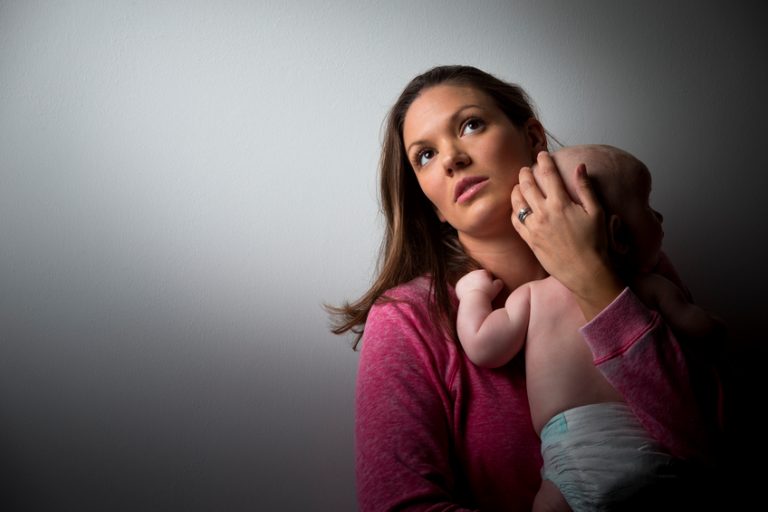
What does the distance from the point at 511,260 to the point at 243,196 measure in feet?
2.48

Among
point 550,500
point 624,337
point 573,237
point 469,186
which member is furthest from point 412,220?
point 550,500

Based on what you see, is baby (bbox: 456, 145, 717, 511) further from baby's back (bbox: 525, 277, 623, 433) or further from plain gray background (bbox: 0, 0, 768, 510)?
plain gray background (bbox: 0, 0, 768, 510)

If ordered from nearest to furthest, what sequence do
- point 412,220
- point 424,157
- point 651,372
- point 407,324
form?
point 651,372
point 407,324
point 424,157
point 412,220

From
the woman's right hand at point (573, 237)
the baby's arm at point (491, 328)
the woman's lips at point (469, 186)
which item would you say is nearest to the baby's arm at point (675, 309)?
the woman's right hand at point (573, 237)

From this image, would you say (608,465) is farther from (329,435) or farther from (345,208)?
(345,208)

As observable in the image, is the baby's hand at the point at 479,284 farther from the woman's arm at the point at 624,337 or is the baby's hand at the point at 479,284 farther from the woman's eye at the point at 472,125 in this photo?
the woman's eye at the point at 472,125

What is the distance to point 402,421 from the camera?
1.04m

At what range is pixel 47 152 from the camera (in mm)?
1382

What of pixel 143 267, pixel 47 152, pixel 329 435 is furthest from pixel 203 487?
pixel 47 152

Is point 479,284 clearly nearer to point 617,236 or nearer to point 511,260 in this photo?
point 511,260

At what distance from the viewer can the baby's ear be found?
104 centimetres

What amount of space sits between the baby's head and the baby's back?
151mm

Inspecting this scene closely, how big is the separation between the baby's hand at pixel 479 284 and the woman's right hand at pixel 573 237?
15 centimetres

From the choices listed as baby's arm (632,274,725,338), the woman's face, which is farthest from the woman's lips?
baby's arm (632,274,725,338)
